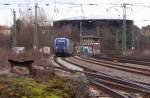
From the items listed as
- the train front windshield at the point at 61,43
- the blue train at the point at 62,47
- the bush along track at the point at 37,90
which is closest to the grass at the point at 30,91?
the bush along track at the point at 37,90

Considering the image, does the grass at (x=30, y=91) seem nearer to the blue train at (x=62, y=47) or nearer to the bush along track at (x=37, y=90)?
the bush along track at (x=37, y=90)

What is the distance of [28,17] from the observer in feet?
302

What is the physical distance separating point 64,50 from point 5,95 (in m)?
61.7

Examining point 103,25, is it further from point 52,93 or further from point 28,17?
point 52,93

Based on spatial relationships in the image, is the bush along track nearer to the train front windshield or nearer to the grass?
the grass

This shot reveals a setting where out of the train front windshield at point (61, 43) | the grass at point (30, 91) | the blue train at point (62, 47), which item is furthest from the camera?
the train front windshield at point (61, 43)

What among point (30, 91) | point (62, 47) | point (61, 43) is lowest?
point (62, 47)

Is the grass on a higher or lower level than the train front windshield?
lower

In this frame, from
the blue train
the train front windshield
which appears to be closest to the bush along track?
the blue train

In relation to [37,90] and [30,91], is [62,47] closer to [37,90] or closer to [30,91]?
[37,90]

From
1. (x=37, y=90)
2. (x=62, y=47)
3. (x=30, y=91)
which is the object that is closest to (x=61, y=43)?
(x=62, y=47)

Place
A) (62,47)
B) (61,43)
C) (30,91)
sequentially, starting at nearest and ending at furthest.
Result: 1. (30,91)
2. (62,47)
3. (61,43)

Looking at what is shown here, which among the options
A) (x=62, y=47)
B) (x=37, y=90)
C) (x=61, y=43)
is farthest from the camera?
(x=61, y=43)

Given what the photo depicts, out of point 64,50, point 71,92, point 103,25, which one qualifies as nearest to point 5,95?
point 71,92
